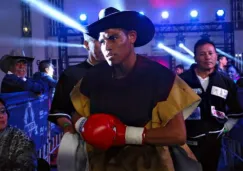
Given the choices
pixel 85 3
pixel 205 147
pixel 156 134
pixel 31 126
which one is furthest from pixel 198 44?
pixel 85 3

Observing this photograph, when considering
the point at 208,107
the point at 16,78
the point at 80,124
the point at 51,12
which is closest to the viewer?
the point at 80,124

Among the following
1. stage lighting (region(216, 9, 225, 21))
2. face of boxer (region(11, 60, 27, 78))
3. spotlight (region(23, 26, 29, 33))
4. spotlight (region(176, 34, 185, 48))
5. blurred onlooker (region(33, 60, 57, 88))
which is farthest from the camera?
spotlight (region(23, 26, 29, 33))

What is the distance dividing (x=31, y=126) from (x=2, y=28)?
8319 mm

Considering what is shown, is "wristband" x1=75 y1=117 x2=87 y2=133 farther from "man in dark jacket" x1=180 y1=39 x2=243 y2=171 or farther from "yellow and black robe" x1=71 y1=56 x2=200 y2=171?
"man in dark jacket" x1=180 y1=39 x2=243 y2=171

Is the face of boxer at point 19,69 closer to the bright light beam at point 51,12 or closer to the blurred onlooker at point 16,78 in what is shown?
the blurred onlooker at point 16,78

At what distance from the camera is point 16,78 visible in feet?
13.3

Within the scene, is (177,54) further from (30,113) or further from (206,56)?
(206,56)

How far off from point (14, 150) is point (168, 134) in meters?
1.52

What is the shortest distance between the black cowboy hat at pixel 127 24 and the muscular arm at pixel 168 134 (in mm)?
462

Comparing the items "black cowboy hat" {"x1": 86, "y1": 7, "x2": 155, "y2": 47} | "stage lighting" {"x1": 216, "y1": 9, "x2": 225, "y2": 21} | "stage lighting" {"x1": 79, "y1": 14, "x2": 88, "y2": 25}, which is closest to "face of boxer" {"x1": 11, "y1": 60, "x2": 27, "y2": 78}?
"black cowboy hat" {"x1": 86, "y1": 7, "x2": 155, "y2": 47}

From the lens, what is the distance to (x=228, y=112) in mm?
2936

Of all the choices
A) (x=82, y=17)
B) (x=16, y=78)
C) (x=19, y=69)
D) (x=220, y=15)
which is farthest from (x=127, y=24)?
(x=220, y=15)

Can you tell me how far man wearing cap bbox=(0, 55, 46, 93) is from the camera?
400 cm

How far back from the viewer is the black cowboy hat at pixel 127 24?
4.73 ft
